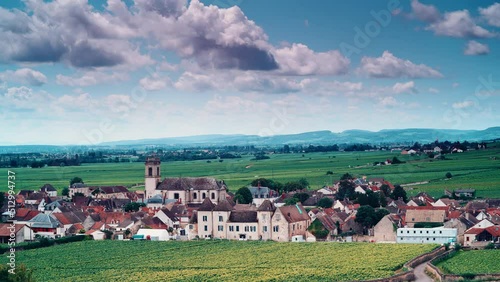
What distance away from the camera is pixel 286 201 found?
89.8 metres

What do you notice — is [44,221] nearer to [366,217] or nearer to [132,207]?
[132,207]

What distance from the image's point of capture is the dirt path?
45875 mm

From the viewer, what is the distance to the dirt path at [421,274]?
45875 millimetres

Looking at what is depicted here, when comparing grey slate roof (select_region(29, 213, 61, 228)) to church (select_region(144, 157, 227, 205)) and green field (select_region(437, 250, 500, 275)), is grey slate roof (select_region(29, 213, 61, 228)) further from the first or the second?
green field (select_region(437, 250, 500, 275))

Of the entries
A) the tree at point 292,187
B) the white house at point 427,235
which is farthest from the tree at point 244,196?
the white house at point 427,235

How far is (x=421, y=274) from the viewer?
4769 centimetres

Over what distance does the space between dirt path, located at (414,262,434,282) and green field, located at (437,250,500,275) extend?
4.09ft

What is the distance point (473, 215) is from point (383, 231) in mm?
12008

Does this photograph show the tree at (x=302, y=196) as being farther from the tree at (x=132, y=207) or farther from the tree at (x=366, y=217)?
the tree at (x=366, y=217)

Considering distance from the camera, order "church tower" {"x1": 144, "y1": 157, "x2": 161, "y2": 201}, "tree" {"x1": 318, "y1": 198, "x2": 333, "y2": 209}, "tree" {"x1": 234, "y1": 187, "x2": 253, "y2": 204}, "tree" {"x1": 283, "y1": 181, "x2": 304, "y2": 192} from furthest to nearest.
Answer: "tree" {"x1": 283, "y1": 181, "x2": 304, "y2": 192}, "church tower" {"x1": 144, "y1": 157, "x2": 161, "y2": 201}, "tree" {"x1": 234, "y1": 187, "x2": 253, "y2": 204}, "tree" {"x1": 318, "y1": 198, "x2": 333, "y2": 209}

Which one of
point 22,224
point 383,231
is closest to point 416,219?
point 383,231

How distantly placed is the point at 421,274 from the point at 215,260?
47.5ft

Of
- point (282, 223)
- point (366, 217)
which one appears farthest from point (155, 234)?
point (366, 217)

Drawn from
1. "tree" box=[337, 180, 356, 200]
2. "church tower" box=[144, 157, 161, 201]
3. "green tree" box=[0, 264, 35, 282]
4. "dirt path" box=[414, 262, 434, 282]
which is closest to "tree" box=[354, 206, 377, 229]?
"dirt path" box=[414, 262, 434, 282]
